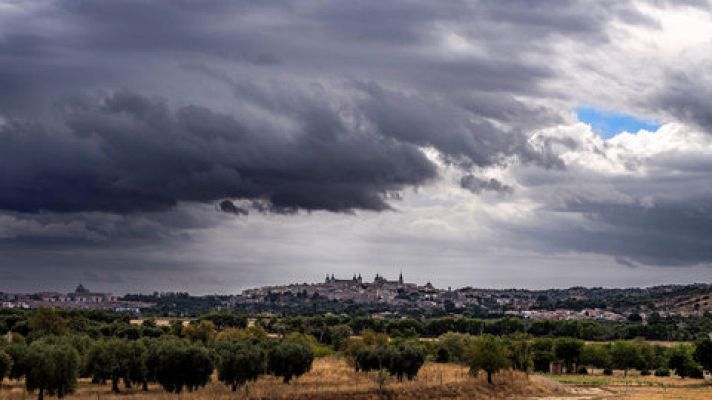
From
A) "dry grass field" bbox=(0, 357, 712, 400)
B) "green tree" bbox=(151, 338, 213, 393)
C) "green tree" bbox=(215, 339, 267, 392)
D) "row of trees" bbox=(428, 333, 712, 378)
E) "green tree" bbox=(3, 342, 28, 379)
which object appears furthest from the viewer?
"row of trees" bbox=(428, 333, 712, 378)

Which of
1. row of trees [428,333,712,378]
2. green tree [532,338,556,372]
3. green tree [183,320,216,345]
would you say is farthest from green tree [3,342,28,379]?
green tree [532,338,556,372]

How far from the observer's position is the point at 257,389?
304ft

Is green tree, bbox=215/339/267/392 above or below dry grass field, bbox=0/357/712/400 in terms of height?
above

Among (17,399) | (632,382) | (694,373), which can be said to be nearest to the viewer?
(17,399)

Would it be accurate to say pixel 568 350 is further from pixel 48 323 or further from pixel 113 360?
pixel 113 360

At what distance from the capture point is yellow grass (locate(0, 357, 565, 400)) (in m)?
87.1

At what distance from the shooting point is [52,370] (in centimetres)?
8031

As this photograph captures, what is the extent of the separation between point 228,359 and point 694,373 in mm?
95312

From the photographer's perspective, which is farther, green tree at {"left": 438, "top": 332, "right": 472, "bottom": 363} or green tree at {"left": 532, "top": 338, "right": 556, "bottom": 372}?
green tree at {"left": 532, "top": 338, "right": 556, "bottom": 372}

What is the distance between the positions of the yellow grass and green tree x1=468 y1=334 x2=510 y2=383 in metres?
1.93

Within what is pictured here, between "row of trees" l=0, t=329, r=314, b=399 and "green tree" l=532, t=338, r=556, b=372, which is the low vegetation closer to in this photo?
"row of trees" l=0, t=329, r=314, b=399

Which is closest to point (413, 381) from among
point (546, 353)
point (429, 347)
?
A: point (429, 347)

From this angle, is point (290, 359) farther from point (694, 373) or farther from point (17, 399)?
point (694, 373)

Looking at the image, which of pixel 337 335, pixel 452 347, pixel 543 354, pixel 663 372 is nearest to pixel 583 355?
pixel 543 354
